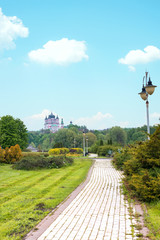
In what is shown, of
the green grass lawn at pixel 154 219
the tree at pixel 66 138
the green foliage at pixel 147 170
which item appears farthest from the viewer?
the tree at pixel 66 138

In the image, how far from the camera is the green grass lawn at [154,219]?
4.88m

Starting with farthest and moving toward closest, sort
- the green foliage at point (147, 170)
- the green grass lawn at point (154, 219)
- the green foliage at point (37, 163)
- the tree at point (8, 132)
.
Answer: the tree at point (8, 132) < the green foliage at point (37, 163) < the green foliage at point (147, 170) < the green grass lawn at point (154, 219)

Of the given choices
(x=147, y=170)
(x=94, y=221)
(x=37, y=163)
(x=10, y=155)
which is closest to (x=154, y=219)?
(x=94, y=221)

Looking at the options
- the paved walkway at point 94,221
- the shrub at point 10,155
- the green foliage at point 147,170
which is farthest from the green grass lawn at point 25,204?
the shrub at point 10,155

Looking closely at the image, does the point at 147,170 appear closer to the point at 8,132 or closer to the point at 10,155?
the point at 10,155

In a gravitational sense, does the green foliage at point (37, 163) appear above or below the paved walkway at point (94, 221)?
above

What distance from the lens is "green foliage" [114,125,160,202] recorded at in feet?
24.0

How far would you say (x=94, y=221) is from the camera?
226 inches

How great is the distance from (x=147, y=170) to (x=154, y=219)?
2749 mm

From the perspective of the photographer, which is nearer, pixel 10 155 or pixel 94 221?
pixel 94 221

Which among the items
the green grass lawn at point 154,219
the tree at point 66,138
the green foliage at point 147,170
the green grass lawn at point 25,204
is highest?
the tree at point 66,138

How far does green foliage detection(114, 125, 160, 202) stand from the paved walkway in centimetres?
71

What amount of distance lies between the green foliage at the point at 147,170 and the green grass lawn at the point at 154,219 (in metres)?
0.33

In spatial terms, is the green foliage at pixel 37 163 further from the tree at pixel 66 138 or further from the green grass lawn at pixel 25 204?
the tree at pixel 66 138
